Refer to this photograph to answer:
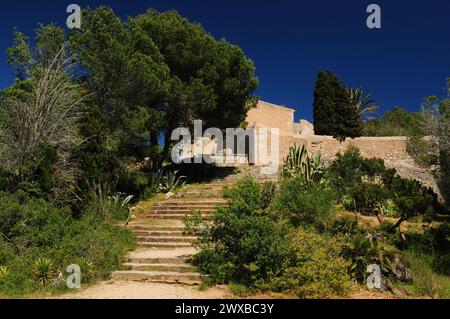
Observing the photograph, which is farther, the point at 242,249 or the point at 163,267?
the point at 163,267

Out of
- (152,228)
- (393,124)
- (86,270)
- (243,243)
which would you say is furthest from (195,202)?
(393,124)

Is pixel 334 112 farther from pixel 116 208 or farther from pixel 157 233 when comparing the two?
pixel 157 233

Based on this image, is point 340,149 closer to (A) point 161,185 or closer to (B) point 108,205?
(A) point 161,185

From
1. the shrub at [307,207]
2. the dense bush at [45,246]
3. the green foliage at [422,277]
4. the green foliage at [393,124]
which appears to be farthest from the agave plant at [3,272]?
the green foliage at [393,124]

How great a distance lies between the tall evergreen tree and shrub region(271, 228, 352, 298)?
18895 millimetres

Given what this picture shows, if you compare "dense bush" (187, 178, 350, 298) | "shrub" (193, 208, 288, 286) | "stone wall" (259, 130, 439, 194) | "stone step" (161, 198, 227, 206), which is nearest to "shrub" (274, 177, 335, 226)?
"dense bush" (187, 178, 350, 298)

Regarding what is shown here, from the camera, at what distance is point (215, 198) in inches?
551

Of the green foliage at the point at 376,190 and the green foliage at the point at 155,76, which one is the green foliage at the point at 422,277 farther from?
the green foliage at the point at 155,76

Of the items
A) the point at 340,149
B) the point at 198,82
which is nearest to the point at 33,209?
the point at 198,82

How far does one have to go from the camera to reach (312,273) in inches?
269

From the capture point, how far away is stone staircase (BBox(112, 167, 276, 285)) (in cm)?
791

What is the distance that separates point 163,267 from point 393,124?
34.7 meters

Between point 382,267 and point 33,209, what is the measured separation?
738 cm

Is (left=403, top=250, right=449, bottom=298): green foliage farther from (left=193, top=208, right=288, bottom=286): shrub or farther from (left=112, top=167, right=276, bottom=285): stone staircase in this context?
(left=112, top=167, right=276, bottom=285): stone staircase
